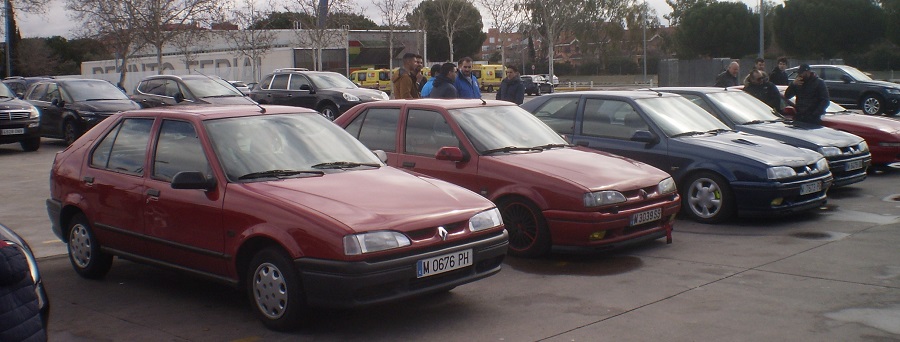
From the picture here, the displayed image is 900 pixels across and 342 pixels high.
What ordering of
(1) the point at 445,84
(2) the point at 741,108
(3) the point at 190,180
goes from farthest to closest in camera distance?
(1) the point at 445,84 < (2) the point at 741,108 < (3) the point at 190,180

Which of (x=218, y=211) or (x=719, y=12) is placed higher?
(x=719, y=12)

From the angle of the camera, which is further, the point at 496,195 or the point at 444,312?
the point at 496,195

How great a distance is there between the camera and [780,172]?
9.38 metres

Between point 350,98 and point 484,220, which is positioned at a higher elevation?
point 350,98

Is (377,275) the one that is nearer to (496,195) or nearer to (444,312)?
(444,312)

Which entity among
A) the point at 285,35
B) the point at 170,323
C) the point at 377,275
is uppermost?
the point at 285,35

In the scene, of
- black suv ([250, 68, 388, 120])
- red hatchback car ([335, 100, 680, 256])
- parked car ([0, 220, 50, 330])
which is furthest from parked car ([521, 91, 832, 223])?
black suv ([250, 68, 388, 120])

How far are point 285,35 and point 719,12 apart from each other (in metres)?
33.3

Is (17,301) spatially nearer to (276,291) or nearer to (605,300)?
(276,291)

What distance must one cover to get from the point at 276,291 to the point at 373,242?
2.47 feet

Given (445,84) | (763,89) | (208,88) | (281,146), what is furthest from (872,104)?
(281,146)

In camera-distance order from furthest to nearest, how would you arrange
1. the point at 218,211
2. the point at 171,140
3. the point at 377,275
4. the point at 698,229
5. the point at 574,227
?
the point at 698,229, the point at 574,227, the point at 171,140, the point at 218,211, the point at 377,275

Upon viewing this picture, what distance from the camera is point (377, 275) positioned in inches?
207

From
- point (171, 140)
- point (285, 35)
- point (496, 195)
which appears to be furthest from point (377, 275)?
point (285, 35)
